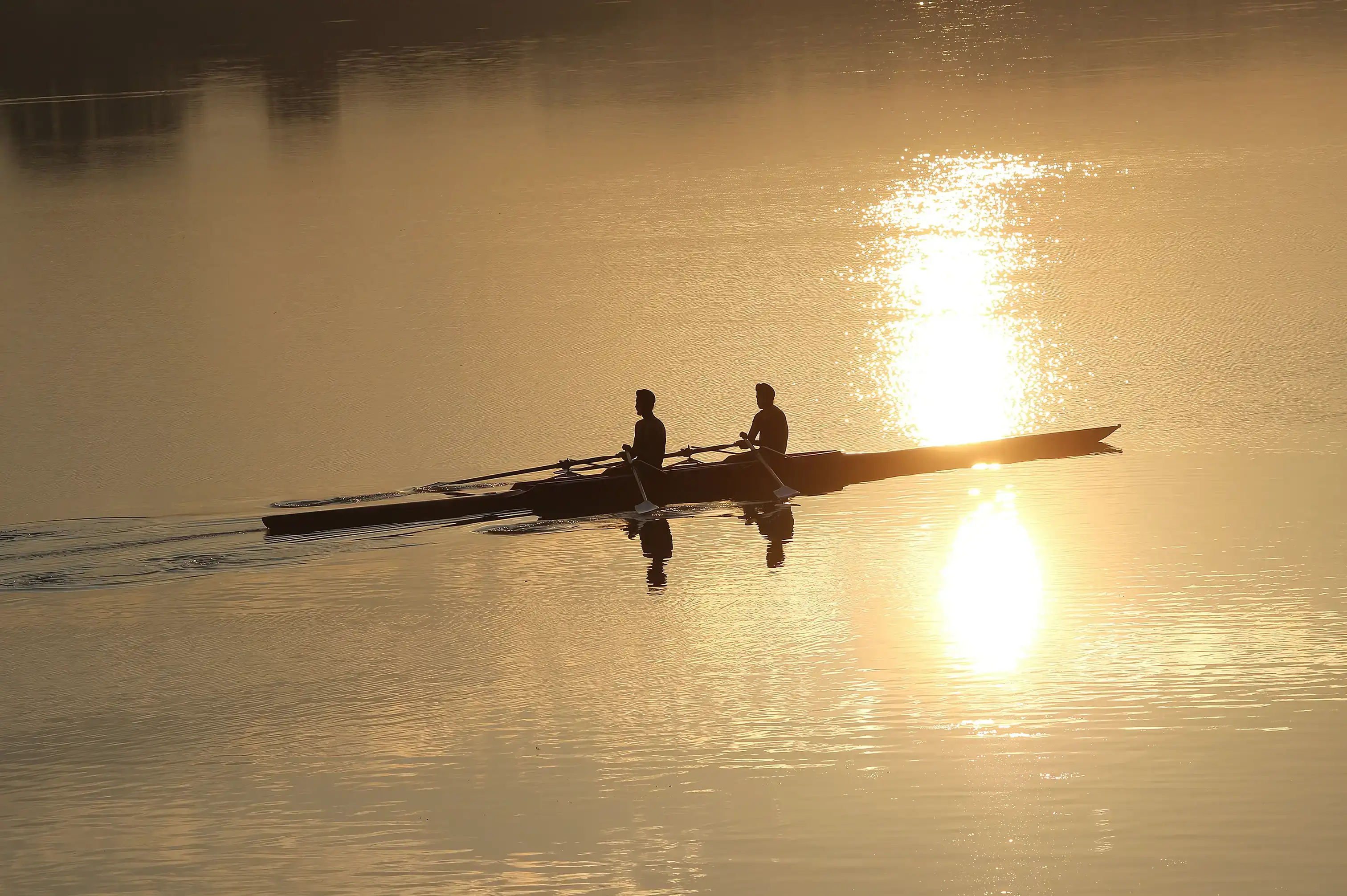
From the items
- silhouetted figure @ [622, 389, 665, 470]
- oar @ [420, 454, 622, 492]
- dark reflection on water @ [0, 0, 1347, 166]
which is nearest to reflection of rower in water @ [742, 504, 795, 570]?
silhouetted figure @ [622, 389, 665, 470]

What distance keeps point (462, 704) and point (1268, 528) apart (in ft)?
19.1

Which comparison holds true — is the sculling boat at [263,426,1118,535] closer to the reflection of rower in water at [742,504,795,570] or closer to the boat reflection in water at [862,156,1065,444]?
the reflection of rower in water at [742,504,795,570]

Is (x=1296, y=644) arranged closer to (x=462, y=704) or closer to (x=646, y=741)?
(x=646, y=741)

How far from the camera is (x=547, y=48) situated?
49500mm

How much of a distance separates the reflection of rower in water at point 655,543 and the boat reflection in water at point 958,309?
2.86 m

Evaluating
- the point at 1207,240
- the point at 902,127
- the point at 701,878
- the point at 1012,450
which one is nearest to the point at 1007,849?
the point at 701,878

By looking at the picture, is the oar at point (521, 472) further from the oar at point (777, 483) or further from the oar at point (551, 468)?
the oar at point (777, 483)

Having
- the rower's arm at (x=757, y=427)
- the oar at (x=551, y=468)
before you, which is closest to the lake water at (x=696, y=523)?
the oar at (x=551, y=468)

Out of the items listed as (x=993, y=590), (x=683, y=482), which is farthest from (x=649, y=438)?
(x=993, y=590)

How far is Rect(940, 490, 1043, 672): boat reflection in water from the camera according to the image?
10.6 m

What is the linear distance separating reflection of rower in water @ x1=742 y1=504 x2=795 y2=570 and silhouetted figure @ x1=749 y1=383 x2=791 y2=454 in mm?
617

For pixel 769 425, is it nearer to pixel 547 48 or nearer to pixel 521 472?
pixel 521 472

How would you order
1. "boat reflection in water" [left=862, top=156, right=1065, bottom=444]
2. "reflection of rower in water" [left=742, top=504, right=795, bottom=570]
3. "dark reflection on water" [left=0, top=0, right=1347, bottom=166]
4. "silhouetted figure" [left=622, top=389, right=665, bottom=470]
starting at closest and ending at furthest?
"reflection of rower in water" [left=742, top=504, right=795, bottom=570]
"silhouetted figure" [left=622, top=389, right=665, bottom=470]
"boat reflection in water" [left=862, top=156, right=1065, bottom=444]
"dark reflection on water" [left=0, top=0, right=1347, bottom=166]

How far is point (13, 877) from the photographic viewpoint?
851 cm
